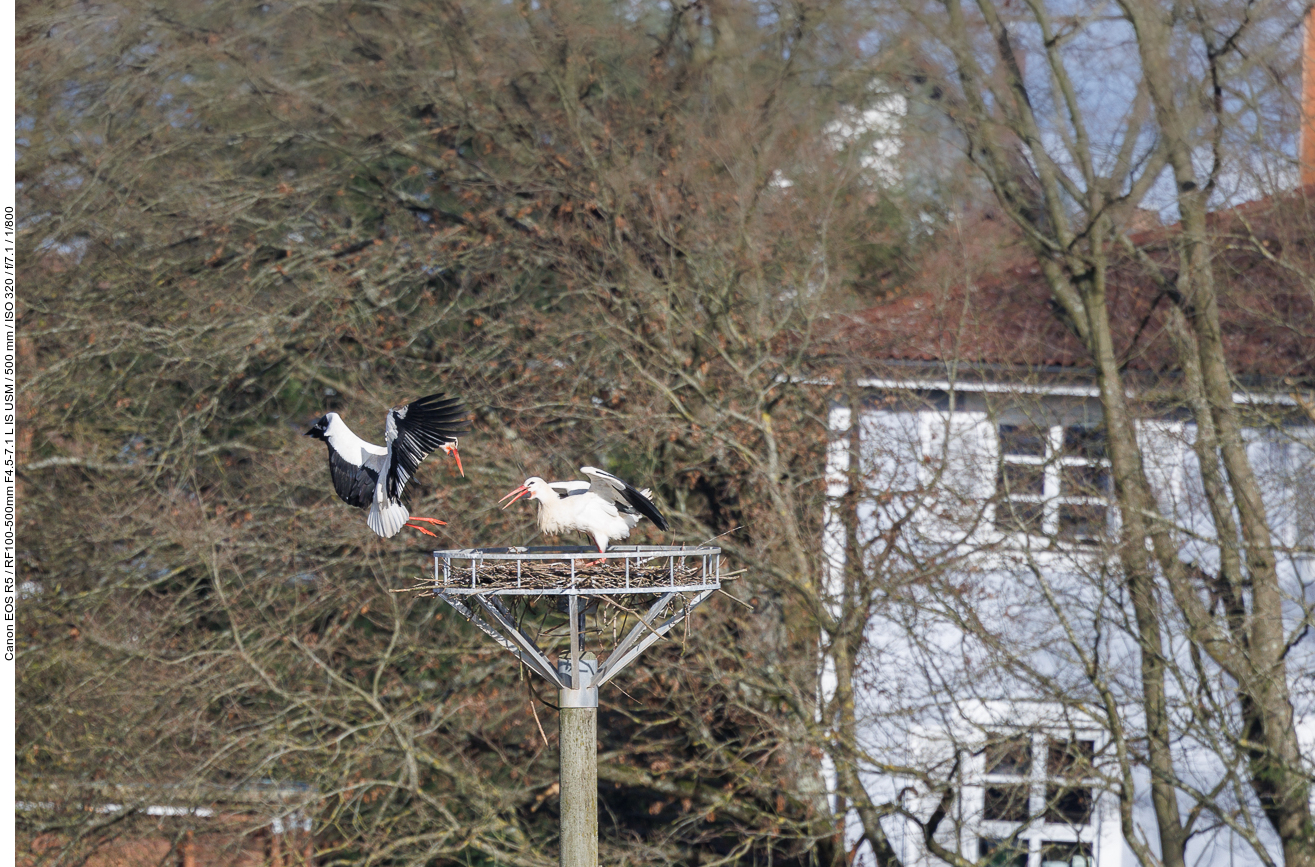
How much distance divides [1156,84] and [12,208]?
38.6 ft

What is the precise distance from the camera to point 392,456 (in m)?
8.16

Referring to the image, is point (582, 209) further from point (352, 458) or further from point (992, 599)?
point (352, 458)

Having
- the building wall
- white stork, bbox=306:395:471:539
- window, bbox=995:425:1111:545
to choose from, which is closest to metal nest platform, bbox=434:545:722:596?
white stork, bbox=306:395:471:539

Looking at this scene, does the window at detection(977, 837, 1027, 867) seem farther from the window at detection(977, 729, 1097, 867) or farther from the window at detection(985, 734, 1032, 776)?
the window at detection(985, 734, 1032, 776)

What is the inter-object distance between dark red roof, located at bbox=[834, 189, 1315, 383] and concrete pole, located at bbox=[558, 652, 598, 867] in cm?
655

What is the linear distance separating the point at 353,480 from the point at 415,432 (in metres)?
0.76

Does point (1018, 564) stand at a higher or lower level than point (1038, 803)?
higher

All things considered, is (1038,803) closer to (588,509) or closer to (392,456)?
(588,509)

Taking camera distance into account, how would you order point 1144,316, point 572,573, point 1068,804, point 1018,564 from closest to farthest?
point 572,573, point 1018,564, point 1068,804, point 1144,316

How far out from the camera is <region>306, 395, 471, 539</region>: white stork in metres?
8.08

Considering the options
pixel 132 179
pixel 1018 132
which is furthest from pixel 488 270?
pixel 1018 132

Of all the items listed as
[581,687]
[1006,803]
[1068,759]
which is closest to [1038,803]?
[1006,803]

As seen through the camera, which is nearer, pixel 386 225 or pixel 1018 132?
pixel 1018 132

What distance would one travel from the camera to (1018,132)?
15500 mm
